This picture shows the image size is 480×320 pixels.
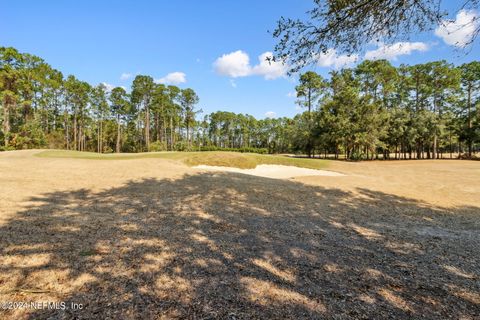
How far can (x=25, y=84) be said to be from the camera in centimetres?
3797

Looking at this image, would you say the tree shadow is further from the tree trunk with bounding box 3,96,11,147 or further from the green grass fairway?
the tree trunk with bounding box 3,96,11,147

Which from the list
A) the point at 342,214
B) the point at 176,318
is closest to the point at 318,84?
the point at 342,214

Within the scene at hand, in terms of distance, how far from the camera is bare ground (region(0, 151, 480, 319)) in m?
2.96

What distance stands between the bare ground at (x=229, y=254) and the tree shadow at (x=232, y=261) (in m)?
0.02

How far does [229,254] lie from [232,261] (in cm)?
30

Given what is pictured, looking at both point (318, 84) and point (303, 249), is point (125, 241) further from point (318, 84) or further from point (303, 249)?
point (318, 84)

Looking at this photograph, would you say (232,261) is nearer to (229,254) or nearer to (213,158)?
(229,254)

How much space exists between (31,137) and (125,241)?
4500 centimetres

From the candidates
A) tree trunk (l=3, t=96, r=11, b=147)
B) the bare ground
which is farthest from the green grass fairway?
tree trunk (l=3, t=96, r=11, b=147)

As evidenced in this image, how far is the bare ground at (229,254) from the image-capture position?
296 cm

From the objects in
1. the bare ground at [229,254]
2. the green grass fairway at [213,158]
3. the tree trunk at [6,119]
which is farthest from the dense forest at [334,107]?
the bare ground at [229,254]

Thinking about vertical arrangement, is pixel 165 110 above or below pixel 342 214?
above

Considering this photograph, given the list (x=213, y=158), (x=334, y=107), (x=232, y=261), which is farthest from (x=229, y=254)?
(x=334, y=107)

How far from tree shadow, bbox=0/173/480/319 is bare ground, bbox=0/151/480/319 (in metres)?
0.02
